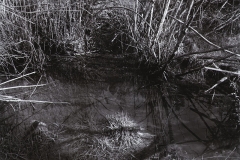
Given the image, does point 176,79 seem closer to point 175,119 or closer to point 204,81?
point 204,81

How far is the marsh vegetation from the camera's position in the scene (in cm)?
270

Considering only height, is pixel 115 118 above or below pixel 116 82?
below

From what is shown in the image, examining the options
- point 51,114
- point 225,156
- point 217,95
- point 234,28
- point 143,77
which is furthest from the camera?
point 234,28

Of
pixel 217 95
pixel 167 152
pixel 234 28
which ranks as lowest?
pixel 167 152

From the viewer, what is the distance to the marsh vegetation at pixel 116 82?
2699 mm

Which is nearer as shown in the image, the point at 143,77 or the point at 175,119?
the point at 175,119

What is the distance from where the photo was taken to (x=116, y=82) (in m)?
3.40

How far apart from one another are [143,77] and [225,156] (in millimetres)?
1296

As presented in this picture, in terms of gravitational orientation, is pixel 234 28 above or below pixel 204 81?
above

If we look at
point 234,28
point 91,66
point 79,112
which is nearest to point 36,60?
point 91,66

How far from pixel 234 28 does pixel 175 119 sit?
1651 mm

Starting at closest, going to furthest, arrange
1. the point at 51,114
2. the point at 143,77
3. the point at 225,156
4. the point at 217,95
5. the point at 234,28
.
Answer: the point at 225,156
the point at 51,114
the point at 217,95
the point at 143,77
the point at 234,28

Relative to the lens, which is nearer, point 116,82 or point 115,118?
point 115,118

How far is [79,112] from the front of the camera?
2.99 m
